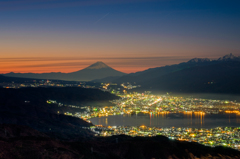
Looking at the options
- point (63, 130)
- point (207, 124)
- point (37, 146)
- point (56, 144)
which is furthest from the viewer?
point (207, 124)

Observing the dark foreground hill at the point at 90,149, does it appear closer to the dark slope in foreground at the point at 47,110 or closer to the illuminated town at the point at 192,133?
the illuminated town at the point at 192,133

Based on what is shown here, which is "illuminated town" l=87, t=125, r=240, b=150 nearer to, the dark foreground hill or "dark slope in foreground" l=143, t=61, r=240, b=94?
the dark foreground hill

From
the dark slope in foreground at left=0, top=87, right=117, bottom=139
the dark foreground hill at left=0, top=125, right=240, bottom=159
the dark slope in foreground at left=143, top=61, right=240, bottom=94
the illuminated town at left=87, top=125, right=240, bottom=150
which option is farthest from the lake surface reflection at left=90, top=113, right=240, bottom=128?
the dark slope in foreground at left=143, top=61, right=240, bottom=94

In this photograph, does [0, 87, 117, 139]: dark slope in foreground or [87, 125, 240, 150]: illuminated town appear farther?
[0, 87, 117, 139]: dark slope in foreground

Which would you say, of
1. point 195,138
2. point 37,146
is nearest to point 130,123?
point 195,138

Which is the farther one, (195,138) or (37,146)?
(195,138)

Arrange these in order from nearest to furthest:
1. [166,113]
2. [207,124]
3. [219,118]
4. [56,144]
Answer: [56,144] < [207,124] < [219,118] < [166,113]

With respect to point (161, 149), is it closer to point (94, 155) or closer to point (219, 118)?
point (94, 155)
